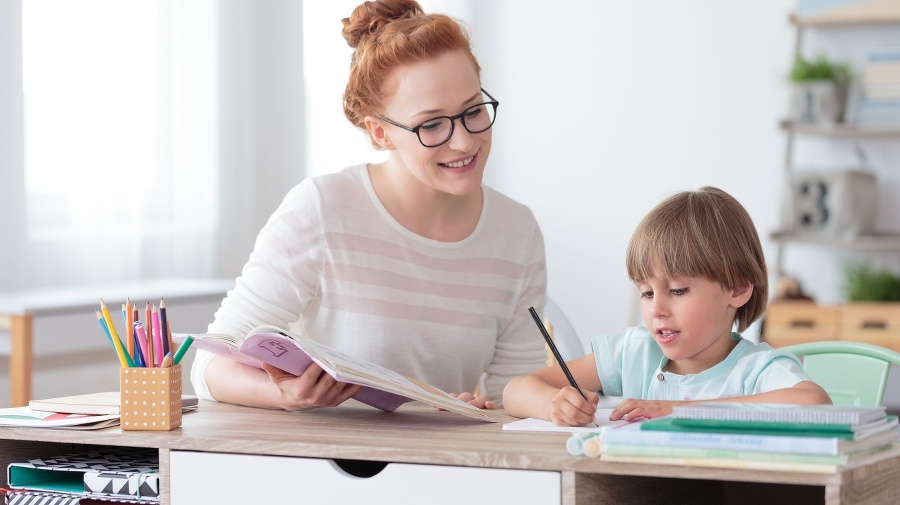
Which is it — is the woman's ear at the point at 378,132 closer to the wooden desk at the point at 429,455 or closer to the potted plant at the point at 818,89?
the wooden desk at the point at 429,455

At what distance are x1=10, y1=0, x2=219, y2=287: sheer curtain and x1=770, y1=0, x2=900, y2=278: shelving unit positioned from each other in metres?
1.96

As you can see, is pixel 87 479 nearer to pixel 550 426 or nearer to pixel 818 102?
pixel 550 426

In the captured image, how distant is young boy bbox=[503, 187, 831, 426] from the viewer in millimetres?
1370

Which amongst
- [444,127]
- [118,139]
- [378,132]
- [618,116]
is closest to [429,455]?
[444,127]

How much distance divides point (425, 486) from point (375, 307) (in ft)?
2.19

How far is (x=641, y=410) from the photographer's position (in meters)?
1.23

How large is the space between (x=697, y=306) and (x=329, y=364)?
0.45 metres

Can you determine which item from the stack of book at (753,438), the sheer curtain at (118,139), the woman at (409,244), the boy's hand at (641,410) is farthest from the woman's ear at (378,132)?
the sheer curtain at (118,139)

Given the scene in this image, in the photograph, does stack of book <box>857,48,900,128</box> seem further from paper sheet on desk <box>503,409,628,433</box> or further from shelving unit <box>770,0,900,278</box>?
paper sheet on desk <box>503,409,628,433</box>

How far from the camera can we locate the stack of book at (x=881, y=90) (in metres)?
3.86

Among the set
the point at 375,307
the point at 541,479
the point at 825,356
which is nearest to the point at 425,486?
the point at 541,479

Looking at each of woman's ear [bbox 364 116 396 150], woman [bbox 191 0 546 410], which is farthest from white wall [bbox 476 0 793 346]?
woman's ear [bbox 364 116 396 150]

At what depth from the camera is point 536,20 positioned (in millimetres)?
4516

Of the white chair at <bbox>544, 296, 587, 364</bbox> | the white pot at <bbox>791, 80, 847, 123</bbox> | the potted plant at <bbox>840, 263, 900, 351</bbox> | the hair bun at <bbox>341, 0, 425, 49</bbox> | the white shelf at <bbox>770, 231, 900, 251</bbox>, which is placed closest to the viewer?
the hair bun at <bbox>341, 0, 425, 49</bbox>
